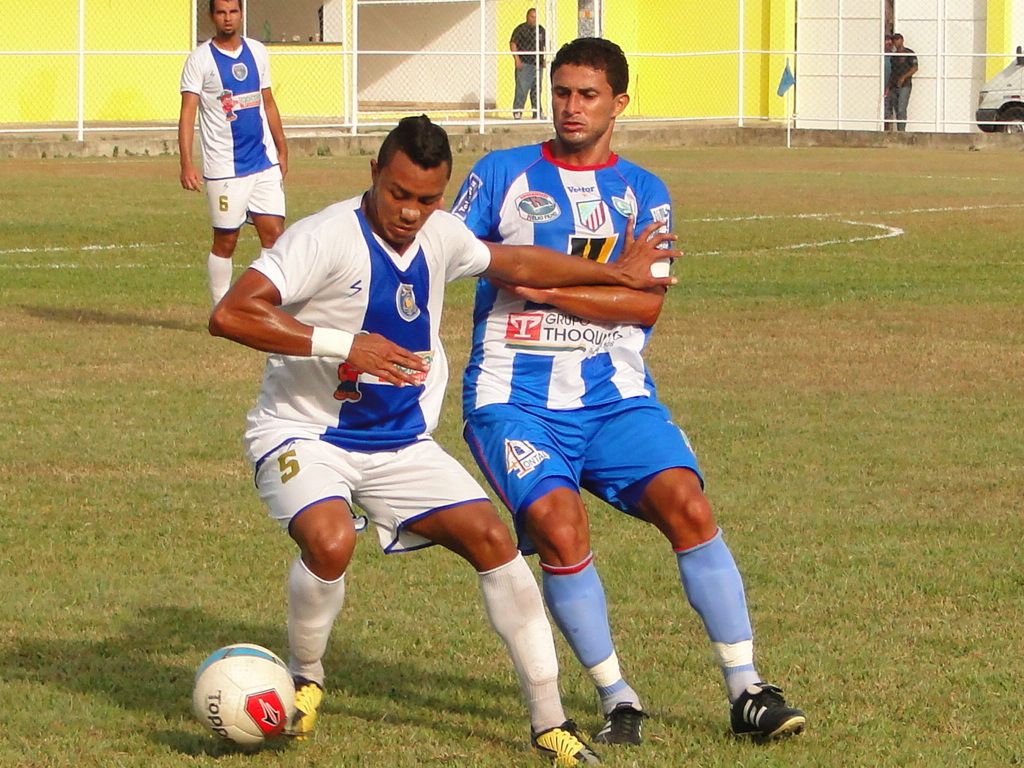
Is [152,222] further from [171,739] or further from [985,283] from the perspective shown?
[171,739]

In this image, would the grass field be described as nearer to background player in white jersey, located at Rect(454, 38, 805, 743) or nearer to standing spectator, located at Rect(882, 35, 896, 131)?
background player in white jersey, located at Rect(454, 38, 805, 743)

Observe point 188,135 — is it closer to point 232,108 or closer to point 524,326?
point 232,108

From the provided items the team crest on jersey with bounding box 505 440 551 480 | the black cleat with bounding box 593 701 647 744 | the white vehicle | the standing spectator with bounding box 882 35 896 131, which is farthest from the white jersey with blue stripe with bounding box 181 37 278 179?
the standing spectator with bounding box 882 35 896 131

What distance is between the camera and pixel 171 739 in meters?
5.35

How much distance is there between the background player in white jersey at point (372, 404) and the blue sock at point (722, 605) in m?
0.47

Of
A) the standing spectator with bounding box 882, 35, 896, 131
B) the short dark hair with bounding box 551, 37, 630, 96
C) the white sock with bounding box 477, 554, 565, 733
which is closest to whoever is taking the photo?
the white sock with bounding box 477, 554, 565, 733

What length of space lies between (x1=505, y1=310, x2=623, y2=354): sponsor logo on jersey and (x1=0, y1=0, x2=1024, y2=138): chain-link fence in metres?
27.1

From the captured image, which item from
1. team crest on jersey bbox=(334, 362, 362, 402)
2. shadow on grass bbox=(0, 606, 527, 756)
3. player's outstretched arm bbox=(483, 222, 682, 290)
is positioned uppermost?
player's outstretched arm bbox=(483, 222, 682, 290)

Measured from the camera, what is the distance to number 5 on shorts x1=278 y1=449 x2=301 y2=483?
5160 mm

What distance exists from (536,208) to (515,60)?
31.5 meters

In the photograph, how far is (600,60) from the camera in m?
5.76

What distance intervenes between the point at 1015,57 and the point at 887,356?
26.8 m

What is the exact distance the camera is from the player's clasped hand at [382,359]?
491 centimetres

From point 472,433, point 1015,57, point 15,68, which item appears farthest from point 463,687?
point 1015,57
